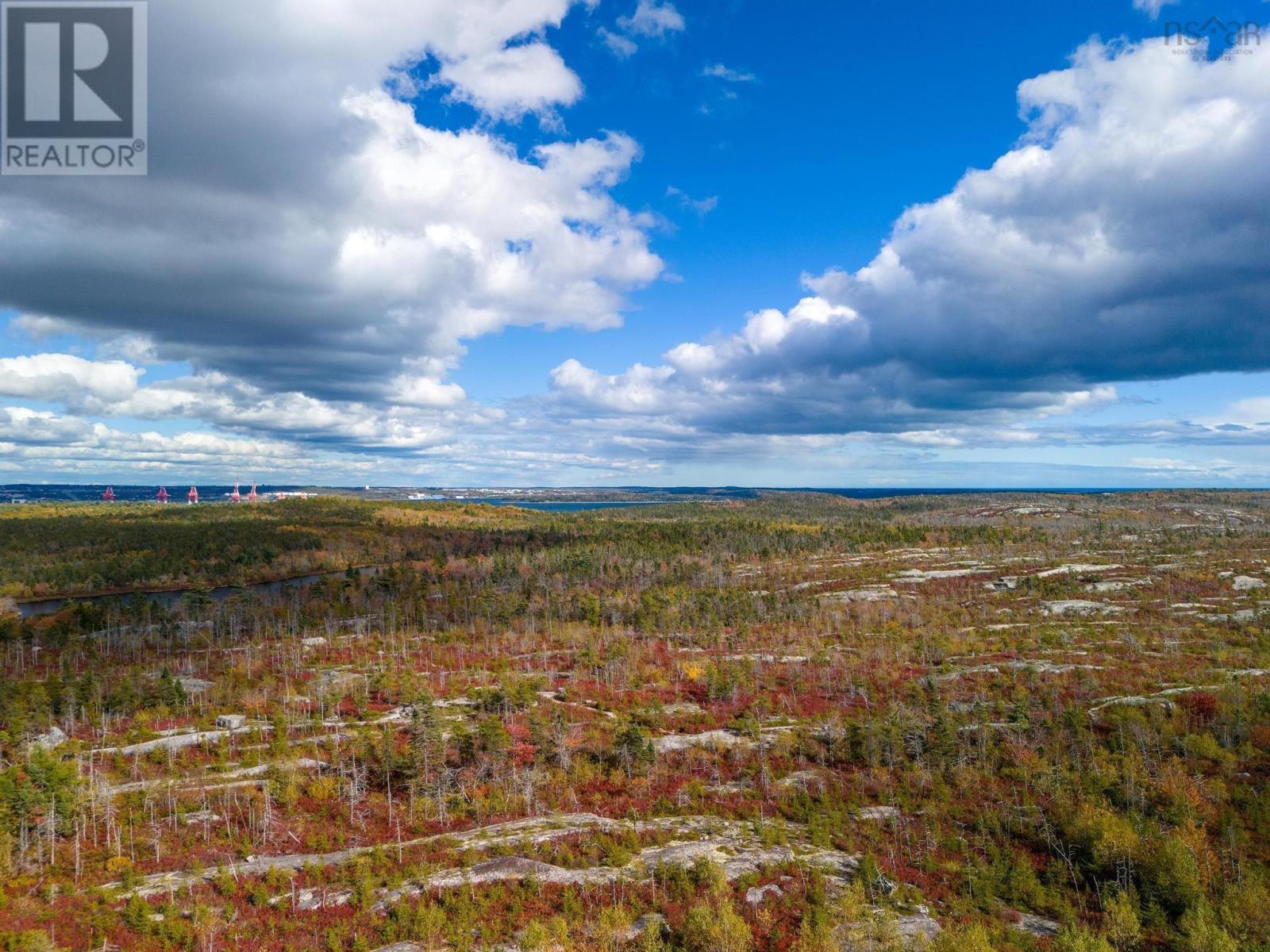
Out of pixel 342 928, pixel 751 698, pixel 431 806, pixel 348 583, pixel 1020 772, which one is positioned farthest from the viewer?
pixel 348 583

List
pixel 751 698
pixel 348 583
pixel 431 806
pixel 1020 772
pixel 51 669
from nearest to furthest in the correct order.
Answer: pixel 431 806 → pixel 1020 772 → pixel 751 698 → pixel 51 669 → pixel 348 583

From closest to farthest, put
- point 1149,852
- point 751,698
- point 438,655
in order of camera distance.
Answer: point 1149,852, point 751,698, point 438,655

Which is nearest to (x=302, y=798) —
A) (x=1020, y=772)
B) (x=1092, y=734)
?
(x=1020, y=772)

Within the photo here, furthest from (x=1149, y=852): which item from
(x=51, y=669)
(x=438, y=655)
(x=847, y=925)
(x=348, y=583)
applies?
(x=348, y=583)

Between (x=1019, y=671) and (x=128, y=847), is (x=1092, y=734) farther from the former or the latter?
(x=128, y=847)

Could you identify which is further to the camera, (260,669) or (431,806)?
(260,669)

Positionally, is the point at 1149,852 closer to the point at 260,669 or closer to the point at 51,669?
the point at 260,669
